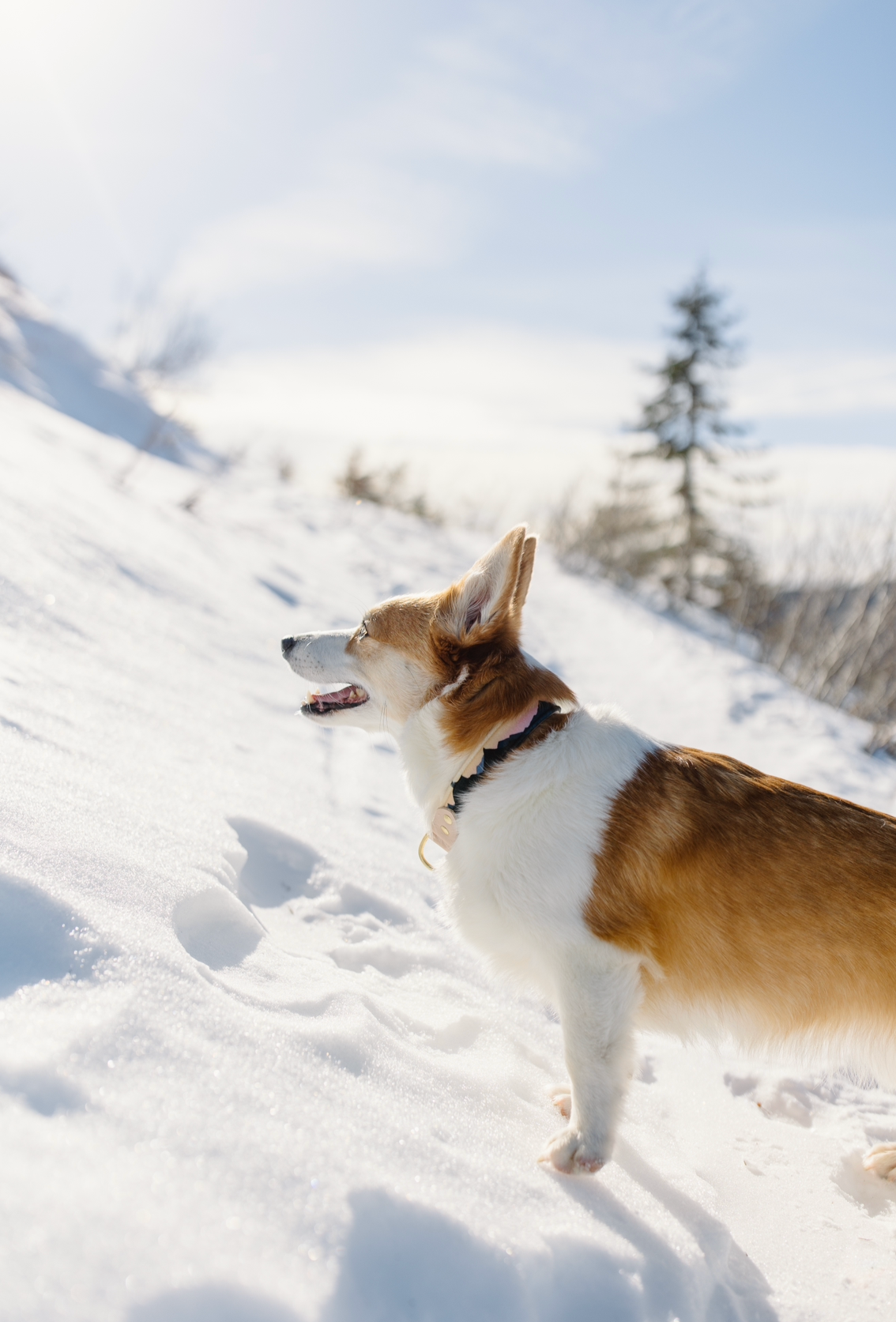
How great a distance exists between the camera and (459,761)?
2.66 meters

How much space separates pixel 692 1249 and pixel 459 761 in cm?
147

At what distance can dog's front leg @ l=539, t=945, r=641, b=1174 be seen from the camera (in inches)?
80.9

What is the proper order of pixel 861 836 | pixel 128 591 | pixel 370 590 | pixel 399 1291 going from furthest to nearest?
pixel 370 590
pixel 128 591
pixel 861 836
pixel 399 1291

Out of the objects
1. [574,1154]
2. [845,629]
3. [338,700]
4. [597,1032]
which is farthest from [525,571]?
[845,629]

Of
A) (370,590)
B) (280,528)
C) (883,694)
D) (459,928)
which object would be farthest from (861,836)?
(280,528)

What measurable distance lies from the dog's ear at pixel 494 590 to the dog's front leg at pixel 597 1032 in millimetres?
1156

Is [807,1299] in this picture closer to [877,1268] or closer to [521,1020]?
[877,1268]

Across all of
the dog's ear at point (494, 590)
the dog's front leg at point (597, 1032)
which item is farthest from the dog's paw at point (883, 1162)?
the dog's ear at point (494, 590)

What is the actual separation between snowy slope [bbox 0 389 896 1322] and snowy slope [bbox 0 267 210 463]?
10.4 meters

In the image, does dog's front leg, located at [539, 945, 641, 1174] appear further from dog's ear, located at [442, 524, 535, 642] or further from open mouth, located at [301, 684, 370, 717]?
open mouth, located at [301, 684, 370, 717]

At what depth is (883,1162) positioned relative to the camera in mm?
2408

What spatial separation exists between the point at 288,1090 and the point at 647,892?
1187 mm

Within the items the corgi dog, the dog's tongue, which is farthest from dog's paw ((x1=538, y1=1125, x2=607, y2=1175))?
the dog's tongue

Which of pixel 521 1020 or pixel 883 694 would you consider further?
pixel 883 694
